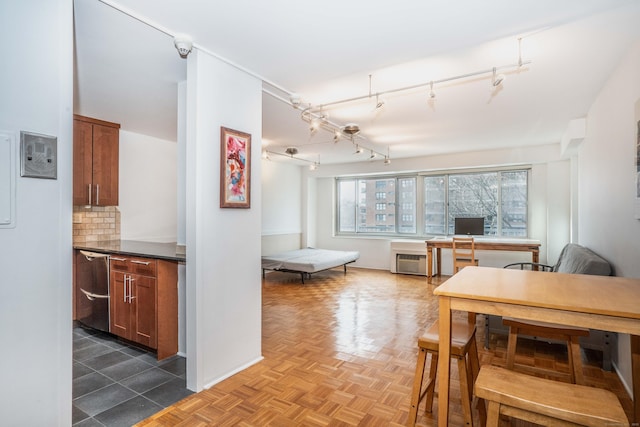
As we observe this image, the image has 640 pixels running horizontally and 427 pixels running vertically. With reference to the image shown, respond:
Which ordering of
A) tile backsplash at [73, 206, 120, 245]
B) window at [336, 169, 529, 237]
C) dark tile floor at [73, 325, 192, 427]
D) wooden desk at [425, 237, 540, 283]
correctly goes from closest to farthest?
dark tile floor at [73, 325, 192, 427], tile backsplash at [73, 206, 120, 245], wooden desk at [425, 237, 540, 283], window at [336, 169, 529, 237]

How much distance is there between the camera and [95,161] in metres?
3.88

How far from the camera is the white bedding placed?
5.84 metres

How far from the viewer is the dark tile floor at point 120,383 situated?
2.04 meters

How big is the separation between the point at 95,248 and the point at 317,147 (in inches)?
148

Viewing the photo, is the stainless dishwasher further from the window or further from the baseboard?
the window

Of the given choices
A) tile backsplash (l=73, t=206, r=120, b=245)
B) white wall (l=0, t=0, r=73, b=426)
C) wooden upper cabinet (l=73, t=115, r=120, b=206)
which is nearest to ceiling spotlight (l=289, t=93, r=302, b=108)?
white wall (l=0, t=0, r=73, b=426)

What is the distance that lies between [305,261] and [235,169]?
11.9 feet

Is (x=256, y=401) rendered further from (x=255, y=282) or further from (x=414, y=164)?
(x=414, y=164)

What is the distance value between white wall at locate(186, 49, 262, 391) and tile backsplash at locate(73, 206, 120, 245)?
8.46 feet

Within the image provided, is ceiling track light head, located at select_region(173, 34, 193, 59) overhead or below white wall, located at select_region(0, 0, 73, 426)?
overhead

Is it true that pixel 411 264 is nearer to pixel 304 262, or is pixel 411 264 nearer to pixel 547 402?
pixel 304 262

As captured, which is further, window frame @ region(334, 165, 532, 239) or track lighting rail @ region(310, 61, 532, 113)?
window frame @ region(334, 165, 532, 239)

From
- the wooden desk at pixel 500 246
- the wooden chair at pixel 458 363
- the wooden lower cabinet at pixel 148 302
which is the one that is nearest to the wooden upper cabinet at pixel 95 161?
the wooden lower cabinet at pixel 148 302

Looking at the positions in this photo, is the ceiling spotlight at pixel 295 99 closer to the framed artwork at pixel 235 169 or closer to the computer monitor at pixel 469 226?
the framed artwork at pixel 235 169
